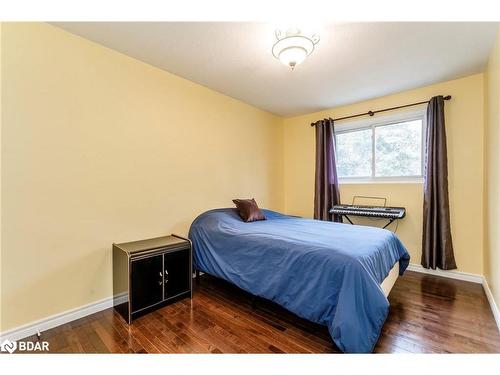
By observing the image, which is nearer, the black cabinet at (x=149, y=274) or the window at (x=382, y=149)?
the black cabinet at (x=149, y=274)

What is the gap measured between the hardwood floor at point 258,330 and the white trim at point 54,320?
0.05 m

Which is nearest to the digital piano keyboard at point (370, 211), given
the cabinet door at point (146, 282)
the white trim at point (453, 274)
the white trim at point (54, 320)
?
the white trim at point (453, 274)

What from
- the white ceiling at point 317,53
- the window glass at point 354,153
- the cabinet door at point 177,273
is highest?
the white ceiling at point 317,53

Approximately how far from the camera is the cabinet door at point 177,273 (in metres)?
2.18

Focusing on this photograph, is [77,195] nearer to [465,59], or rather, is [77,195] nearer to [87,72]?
[87,72]

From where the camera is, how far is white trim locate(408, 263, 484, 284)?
2672 mm

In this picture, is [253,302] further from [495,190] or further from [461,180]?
[461,180]

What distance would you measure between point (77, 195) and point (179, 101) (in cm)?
148

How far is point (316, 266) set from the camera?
1.67 metres

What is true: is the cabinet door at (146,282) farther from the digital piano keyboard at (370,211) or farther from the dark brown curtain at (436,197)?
the dark brown curtain at (436,197)

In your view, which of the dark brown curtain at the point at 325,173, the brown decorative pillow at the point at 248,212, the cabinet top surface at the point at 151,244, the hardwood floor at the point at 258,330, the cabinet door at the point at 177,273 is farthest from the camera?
the dark brown curtain at the point at 325,173

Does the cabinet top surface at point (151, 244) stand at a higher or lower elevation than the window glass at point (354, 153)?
lower
